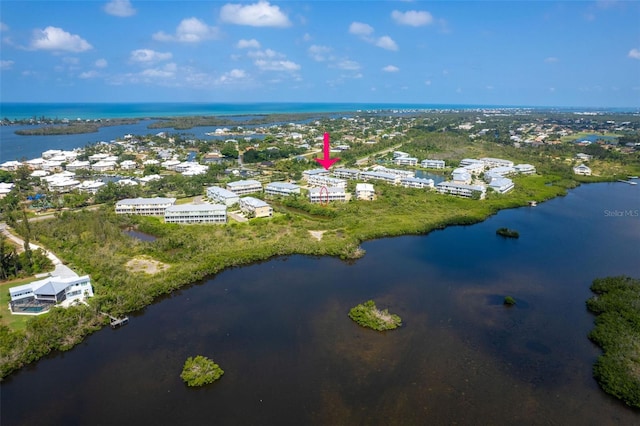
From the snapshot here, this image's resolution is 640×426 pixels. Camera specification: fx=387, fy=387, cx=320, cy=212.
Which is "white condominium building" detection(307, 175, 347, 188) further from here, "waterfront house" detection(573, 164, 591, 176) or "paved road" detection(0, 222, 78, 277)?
"waterfront house" detection(573, 164, 591, 176)

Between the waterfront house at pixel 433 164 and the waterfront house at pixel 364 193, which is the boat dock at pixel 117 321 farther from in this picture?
the waterfront house at pixel 433 164

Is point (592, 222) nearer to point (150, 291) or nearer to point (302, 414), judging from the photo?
point (302, 414)

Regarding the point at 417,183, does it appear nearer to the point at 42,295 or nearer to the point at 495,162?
the point at 495,162

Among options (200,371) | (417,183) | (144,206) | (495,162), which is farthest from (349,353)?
(495,162)

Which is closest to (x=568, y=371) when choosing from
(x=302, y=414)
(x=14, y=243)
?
(x=302, y=414)

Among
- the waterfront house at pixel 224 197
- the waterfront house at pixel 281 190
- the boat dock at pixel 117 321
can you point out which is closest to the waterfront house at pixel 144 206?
the waterfront house at pixel 224 197
